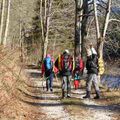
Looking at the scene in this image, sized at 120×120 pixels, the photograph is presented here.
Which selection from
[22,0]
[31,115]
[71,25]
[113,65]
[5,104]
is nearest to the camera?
[5,104]

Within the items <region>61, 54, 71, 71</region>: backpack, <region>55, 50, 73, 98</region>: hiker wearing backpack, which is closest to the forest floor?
<region>55, 50, 73, 98</region>: hiker wearing backpack

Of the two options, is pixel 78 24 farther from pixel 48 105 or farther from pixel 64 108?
pixel 64 108

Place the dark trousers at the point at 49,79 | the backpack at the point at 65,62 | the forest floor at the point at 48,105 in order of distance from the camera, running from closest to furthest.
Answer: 1. the forest floor at the point at 48,105
2. the backpack at the point at 65,62
3. the dark trousers at the point at 49,79

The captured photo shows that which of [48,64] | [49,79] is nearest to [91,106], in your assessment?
[48,64]

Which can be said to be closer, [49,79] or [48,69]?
[48,69]

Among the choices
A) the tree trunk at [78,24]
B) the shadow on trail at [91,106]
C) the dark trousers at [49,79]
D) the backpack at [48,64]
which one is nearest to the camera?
the shadow on trail at [91,106]

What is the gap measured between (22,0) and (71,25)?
7.16 m

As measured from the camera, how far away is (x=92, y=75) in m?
18.2

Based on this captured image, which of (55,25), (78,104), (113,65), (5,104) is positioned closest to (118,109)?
(78,104)

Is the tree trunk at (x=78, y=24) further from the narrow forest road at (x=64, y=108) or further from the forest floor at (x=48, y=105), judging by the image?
the narrow forest road at (x=64, y=108)

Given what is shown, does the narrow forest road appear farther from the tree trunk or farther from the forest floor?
the tree trunk

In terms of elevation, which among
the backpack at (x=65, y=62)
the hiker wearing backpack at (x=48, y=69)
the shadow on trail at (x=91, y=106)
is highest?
the backpack at (x=65, y=62)

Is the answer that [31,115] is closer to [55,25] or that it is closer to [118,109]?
[118,109]

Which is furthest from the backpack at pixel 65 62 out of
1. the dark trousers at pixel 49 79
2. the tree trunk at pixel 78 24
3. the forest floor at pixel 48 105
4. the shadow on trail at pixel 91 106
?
the tree trunk at pixel 78 24
